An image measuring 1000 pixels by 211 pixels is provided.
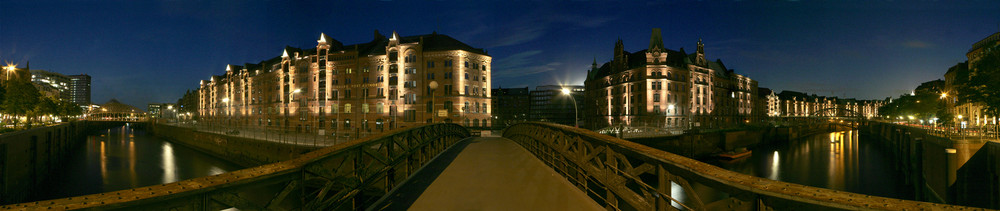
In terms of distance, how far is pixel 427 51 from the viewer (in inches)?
2479

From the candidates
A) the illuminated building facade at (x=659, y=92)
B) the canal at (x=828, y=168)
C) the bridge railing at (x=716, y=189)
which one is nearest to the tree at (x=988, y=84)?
the canal at (x=828, y=168)

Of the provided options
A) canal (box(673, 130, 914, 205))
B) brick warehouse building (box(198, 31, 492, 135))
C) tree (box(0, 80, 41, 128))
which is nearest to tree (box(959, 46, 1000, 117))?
canal (box(673, 130, 914, 205))

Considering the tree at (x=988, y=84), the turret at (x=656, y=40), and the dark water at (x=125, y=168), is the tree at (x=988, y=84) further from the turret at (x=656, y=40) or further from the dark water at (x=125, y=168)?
the dark water at (x=125, y=168)

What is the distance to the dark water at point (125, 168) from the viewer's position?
127 ft

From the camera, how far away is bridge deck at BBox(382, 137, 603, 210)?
6.75 m

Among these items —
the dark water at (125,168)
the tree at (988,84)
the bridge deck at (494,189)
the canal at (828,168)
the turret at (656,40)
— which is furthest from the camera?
the turret at (656,40)

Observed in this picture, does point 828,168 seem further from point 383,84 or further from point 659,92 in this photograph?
point 383,84

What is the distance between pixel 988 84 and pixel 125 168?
8980cm

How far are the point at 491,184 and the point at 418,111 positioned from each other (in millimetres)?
55286

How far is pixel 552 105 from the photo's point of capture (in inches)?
5236

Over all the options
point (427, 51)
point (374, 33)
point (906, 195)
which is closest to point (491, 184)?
point (906, 195)

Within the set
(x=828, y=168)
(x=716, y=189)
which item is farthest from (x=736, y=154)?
(x=716, y=189)

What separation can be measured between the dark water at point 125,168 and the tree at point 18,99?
8119 millimetres

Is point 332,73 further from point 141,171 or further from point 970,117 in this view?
point 970,117
